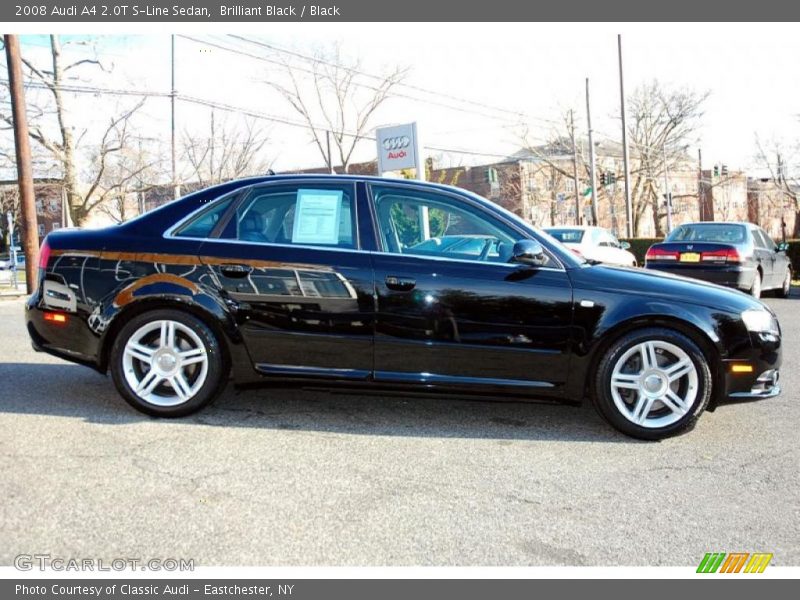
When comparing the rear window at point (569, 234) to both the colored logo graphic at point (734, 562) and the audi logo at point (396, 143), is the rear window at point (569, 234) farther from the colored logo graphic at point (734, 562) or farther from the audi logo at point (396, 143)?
the colored logo graphic at point (734, 562)

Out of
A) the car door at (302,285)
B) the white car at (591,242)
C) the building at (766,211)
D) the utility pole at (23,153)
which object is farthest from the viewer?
the building at (766,211)

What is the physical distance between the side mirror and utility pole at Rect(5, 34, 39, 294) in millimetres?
13945

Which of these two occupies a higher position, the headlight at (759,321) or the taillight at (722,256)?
the taillight at (722,256)

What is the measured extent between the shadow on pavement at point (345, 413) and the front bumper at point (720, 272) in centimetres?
721

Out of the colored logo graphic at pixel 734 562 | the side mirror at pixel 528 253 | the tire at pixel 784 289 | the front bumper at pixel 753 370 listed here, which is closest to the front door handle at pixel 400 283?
the side mirror at pixel 528 253

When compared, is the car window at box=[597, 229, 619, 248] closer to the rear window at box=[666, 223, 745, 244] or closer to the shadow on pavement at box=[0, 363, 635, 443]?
the rear window at box=[666, 223, 745, 244]

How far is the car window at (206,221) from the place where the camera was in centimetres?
432

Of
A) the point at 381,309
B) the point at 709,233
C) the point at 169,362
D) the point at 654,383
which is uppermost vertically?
the point at 709,233

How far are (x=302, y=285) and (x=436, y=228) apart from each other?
100 cm

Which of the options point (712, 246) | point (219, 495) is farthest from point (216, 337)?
point (712, 246)

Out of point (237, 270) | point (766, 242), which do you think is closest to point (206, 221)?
point (237, 270)

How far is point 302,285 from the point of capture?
413 cm

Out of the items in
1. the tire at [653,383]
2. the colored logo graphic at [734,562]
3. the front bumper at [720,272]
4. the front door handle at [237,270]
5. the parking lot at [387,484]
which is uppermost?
the front door handle at [237,270]

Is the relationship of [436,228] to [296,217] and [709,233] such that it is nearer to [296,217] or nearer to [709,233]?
[296,217]
